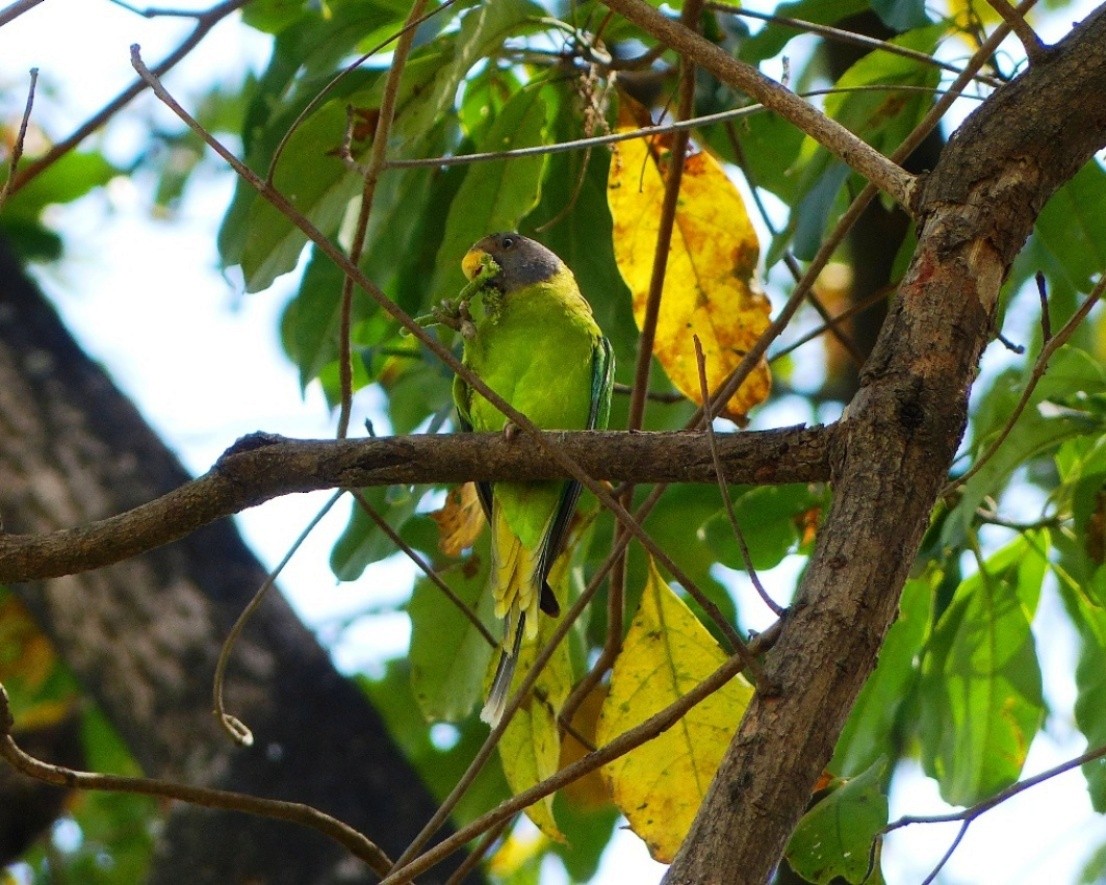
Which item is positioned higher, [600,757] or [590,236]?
[590,236]

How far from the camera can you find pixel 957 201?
5.41 feet

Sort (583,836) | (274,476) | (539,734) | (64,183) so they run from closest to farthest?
(274,476) < (539,734) < (583,836) < (64,183)

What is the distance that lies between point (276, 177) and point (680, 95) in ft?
2.87

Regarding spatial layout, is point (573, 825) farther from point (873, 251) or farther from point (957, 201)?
point (957, 201)

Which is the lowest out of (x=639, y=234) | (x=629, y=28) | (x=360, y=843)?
(x=360, y=843)

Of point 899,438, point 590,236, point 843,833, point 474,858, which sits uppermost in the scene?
point 590,236

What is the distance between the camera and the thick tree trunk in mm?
4035

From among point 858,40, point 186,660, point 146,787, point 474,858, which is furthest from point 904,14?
point 186,660

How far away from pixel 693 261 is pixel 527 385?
1.52 ft

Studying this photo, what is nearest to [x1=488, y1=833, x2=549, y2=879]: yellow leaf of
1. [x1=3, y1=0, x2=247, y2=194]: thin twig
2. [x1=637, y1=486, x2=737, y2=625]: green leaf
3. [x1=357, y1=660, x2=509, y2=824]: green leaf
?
[x1=357, y1=660, x2=509, y2=824]: green leaf

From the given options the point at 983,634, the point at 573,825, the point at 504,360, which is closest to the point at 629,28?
the point at 504,360

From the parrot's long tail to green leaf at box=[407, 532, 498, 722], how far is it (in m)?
0.27

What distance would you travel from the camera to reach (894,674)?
9.32ft

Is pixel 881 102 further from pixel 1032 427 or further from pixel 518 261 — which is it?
pixel 518 261
